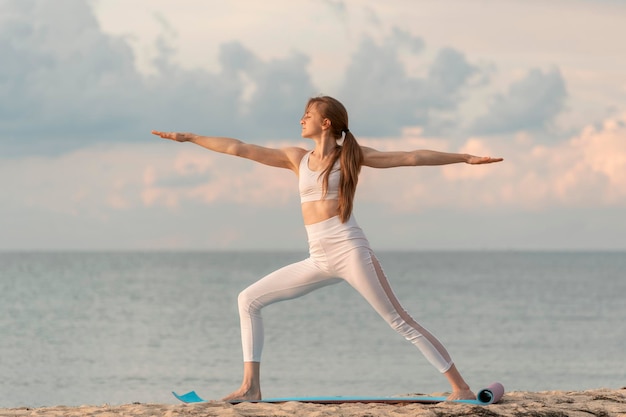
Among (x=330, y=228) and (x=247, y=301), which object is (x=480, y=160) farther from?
(x=247, y=301)

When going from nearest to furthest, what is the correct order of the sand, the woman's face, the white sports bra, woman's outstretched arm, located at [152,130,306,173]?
the sand < the white sports bra < the woman's face < woman's outstretched arm, located at [152,130,306,173]

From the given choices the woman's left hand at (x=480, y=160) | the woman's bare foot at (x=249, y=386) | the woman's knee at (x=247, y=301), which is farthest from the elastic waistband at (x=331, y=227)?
the woman's bare foot at (x=249, y=386)

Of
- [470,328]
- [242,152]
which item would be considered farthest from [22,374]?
[470,328]

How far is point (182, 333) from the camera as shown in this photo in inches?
1176

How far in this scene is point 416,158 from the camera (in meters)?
7.59

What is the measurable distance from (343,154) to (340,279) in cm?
99

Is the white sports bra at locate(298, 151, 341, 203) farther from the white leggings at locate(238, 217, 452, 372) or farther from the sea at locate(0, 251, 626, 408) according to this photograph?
the sea at locate(0, 251, 626, 408)

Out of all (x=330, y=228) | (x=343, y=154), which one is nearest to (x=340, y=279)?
(x=330, y=228)

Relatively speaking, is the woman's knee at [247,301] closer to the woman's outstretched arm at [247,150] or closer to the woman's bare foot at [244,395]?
the woman's bare foot at [244,395]

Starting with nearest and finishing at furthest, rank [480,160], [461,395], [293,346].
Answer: [480,160] < [461,395] < [293,346]

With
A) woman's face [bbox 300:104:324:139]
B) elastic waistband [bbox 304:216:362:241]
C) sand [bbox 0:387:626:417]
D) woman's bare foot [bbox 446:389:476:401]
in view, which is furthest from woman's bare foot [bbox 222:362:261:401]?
woman's face [bbox 300:104:324:139]

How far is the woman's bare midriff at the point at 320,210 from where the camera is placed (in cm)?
754

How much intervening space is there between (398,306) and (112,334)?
23630 mm

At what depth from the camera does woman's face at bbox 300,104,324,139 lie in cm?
770
